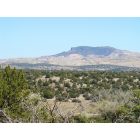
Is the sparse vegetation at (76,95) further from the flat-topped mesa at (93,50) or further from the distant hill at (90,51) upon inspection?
the flat-topped mesa at (93,50)

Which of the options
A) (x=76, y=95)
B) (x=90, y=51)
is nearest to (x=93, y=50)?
(x=90, y=51)

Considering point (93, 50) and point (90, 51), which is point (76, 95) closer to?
point (90, 51)

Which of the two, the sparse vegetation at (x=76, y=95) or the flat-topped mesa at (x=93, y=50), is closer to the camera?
the sparse vegetation at (x=76, y=95)

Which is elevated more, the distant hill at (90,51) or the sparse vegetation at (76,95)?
the sparse vegetation at (76,95)

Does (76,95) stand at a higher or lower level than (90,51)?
higher

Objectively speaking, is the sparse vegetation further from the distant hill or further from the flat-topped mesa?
the flat-topped mesa

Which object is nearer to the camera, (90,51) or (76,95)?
(76,95)

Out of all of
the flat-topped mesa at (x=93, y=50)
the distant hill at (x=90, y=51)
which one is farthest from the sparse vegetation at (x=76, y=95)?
the flat-topped mesa at (x=93, y=50)

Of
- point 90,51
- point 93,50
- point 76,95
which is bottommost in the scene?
point 90,51

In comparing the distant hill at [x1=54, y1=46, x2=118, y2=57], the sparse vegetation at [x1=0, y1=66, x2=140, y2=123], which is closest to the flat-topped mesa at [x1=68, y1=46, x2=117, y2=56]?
the distant hill at [x1=54, y1=46, x2=118, y2=57]

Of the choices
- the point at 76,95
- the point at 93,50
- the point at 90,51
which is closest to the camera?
the point at 76,95
